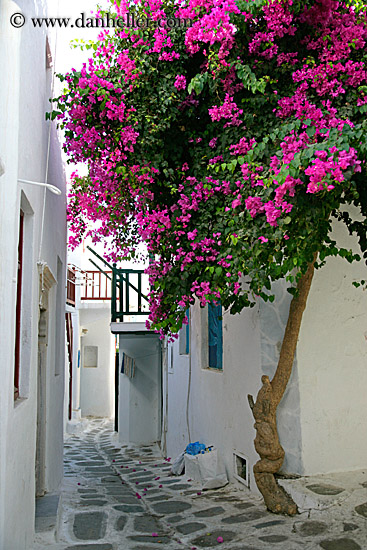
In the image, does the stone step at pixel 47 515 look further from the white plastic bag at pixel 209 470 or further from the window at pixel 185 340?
the window at pixel 185 340

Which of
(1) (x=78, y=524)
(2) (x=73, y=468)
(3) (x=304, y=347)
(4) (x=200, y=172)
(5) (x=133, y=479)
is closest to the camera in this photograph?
(4) (x=200, y=172)

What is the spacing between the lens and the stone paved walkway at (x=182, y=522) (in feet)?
15.0

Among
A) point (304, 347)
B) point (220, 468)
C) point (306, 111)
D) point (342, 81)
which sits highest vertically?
point (342, 81)

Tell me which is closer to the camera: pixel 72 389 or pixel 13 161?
pixel 13 161

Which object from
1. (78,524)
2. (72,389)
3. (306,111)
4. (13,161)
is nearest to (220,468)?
(78,524)

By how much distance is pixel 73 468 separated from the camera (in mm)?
10172

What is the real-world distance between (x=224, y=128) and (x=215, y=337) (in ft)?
12.6

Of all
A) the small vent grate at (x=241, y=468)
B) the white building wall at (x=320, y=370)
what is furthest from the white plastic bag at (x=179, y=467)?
the white building wall at (x=320, y=370)

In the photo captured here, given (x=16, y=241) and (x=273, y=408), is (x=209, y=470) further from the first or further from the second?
(x=16, y=241)

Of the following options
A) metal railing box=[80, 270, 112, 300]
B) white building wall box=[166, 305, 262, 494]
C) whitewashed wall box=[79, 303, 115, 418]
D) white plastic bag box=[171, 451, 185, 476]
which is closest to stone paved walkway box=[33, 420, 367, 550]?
white plastic bag box=[171, 451, 185, 476]

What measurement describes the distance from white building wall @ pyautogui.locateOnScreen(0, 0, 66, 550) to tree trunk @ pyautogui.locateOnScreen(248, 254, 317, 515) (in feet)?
7.57

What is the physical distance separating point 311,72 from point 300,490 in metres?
3.78

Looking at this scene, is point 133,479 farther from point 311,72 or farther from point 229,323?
point 311,72

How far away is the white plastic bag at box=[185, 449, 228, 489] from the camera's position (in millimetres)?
6762
